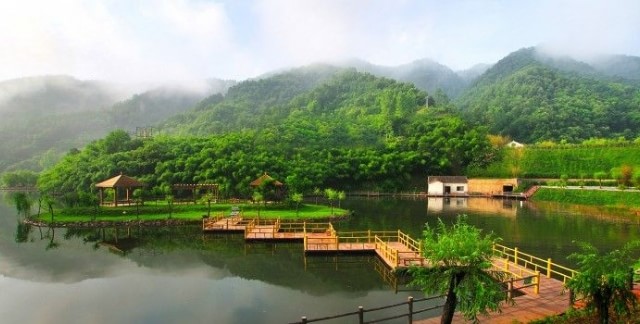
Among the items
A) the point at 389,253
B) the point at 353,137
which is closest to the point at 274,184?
the point at 389,253

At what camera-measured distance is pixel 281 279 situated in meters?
20.5

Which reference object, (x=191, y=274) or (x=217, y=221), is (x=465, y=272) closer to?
(x=191, y=274)

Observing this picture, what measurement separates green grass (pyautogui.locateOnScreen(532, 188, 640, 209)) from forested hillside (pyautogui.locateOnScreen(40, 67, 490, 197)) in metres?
20.3

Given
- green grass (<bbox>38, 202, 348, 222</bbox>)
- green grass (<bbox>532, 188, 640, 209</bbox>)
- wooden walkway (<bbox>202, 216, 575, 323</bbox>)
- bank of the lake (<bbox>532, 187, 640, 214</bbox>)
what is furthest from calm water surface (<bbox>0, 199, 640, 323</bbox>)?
green grass (<bbox>532, 188, 640, 209</bbox>)

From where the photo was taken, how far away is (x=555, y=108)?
361 ft

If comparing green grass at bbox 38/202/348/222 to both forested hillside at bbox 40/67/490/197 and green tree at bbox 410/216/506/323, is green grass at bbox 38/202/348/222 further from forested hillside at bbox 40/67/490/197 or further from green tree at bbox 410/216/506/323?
green tree at bbox 410/216/506/323

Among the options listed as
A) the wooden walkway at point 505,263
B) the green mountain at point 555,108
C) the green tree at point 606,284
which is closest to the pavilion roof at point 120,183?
the wooden walkway at point 505,263

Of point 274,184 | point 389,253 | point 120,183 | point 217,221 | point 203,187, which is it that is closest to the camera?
point 389,253

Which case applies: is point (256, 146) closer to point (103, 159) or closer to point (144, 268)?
point (103, 159)

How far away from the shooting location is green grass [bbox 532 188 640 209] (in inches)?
1946

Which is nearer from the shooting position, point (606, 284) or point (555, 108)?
point (606, 284)

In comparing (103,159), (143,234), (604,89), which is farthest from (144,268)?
(604,89)

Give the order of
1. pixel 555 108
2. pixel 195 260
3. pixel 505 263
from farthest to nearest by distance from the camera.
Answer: pixel 555 108 → pixel 195 260 → pixel 505 263

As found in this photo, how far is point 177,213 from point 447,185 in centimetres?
4597
